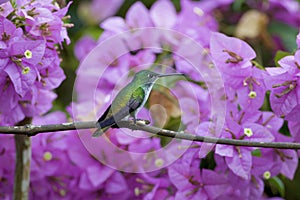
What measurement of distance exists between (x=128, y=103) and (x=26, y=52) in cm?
12

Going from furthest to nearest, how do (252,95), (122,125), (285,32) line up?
(285,32) < (252,95) < (122,125)

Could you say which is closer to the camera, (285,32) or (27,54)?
(27,54)

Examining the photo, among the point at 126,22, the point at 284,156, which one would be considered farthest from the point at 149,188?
the point at 126,22

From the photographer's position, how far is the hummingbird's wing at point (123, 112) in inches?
22.8

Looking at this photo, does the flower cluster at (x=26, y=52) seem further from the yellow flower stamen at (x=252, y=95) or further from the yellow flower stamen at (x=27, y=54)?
the yellow flower stamen at (x=252, y=95)

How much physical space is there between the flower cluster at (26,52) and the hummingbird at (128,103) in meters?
0.09

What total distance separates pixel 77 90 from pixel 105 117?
0.32 metres

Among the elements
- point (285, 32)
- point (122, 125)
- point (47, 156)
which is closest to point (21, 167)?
point (47, 156)

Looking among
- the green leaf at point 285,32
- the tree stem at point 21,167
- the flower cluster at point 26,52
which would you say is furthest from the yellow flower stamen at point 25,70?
the green leaf at point 285,32

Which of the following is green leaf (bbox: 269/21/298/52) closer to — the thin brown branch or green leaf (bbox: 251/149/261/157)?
green leaf (bbox: 251/149/261/157)

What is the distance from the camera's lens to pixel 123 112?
590 mm

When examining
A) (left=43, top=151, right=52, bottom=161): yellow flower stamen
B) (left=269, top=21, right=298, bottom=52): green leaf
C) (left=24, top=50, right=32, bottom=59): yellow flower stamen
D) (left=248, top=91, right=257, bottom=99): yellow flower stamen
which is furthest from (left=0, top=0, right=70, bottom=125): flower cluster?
(left=269, top=21, right=298, bottom=52): green leaf

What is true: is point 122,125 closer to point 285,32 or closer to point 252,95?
point 252,95

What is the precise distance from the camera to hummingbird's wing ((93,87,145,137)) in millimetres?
578
